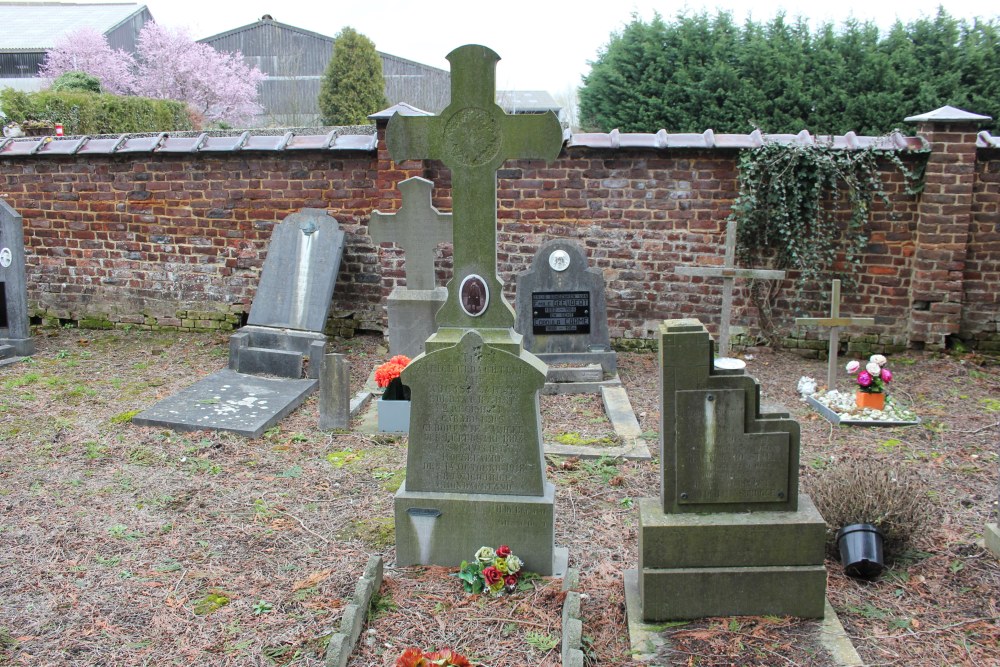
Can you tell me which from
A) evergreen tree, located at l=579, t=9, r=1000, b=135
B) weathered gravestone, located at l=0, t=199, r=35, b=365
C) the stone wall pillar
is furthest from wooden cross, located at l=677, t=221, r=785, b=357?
weathered gravestone, located at l=0, t=199, r=35, b=365

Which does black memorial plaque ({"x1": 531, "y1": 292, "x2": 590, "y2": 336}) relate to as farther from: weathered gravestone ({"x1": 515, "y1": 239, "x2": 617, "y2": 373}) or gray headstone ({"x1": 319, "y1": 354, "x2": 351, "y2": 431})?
gray headstone ({"x1": 319, "y1": 354, "x2": 351, "y2": 431})

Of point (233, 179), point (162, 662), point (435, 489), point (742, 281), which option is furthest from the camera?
point (233, 179)

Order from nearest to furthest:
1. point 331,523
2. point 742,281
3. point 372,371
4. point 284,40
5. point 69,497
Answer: point 331,523
point 69,497
point 372,371
point 742,281
point 284,40

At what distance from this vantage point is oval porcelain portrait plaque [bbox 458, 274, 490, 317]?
4.09m

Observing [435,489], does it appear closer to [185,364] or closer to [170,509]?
[170,509]

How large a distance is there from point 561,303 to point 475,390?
12.3 ft

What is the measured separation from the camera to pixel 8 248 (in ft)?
27.4

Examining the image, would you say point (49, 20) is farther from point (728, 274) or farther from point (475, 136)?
point (475, 136)

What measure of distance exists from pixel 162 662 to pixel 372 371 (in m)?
4.81

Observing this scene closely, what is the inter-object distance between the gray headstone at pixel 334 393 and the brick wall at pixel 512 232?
2.77 meters

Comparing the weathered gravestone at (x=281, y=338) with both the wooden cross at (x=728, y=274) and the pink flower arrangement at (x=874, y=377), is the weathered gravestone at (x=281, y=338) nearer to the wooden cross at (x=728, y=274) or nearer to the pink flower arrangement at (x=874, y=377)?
the wooden cross at (x=728, y=274)

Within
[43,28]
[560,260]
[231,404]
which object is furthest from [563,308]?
[43,28]

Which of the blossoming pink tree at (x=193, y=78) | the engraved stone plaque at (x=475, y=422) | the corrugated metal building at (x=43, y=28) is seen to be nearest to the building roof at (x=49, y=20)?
the corrugated metal building at (x=43, y=28)

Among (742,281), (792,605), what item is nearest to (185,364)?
(742,281)
